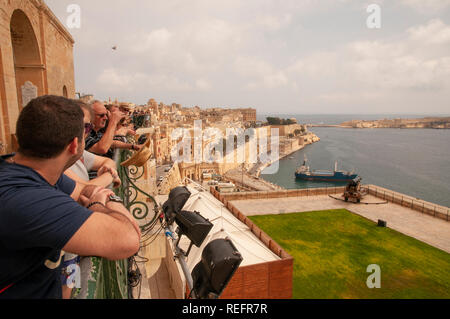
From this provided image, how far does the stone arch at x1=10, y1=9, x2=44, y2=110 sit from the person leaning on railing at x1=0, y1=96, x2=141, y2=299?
7062mm

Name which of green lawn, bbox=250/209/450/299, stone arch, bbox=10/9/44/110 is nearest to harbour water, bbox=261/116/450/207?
green lawn, bbox=250/209/450/299

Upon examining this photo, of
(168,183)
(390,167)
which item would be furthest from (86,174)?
(390,167)

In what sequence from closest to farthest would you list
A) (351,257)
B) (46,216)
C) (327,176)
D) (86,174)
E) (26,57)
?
(46,216)
(86,174)
(26,57)
(351,257)
(327,176)

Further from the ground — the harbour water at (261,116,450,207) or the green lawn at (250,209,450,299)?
the green lawn at (250,209,450,299)

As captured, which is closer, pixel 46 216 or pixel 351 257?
pixel 46 216

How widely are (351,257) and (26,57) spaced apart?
1190 cm

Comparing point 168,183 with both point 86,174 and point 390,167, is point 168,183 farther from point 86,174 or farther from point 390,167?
point 390,167

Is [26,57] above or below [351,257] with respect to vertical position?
above

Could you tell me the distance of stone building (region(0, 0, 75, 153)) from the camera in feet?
16.4

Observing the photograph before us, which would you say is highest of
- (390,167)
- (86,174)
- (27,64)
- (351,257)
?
Answer: (27,64)

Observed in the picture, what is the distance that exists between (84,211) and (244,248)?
292 inches

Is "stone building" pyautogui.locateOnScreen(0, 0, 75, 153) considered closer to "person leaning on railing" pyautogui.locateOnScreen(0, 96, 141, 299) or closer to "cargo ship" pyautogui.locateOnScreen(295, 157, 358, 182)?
"person leaning on railing" pyautogui.locateOnScreen(0, 96, 141, 299)

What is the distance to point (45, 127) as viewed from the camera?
2.74 feet
